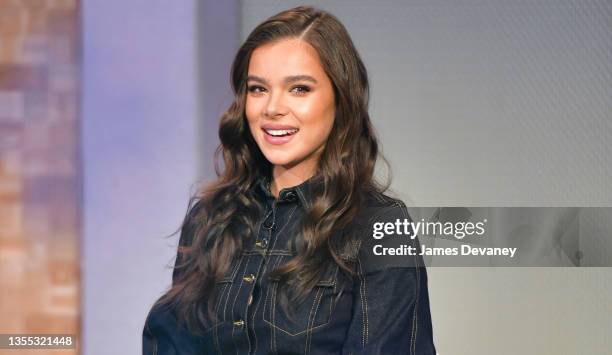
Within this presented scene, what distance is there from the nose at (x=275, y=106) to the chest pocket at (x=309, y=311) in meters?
0.32

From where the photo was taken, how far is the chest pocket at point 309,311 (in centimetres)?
163

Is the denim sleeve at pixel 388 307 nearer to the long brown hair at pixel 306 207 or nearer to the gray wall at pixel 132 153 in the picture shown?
the long brown hair at pixel 306 207

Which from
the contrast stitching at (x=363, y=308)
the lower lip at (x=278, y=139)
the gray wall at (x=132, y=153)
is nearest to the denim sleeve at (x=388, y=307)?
the contrast stitching at (x=363, y=308)

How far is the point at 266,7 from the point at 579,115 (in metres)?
0.93

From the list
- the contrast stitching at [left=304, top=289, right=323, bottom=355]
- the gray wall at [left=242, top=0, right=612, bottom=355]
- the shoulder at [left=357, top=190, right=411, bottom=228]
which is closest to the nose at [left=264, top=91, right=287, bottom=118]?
the shoulder at [left=357, top=190, right=411, bottom=228]

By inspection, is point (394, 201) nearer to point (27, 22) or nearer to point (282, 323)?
point (282, 323)

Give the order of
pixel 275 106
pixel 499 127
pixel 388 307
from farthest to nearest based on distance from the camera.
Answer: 1. pixel 499 127
2. pixel 275 106
3. pixel 388 307

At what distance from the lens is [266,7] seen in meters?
2.58

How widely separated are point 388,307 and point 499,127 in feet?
3.41

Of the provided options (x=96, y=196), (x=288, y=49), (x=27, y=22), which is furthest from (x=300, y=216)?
(x=27, y=22)

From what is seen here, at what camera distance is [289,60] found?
1.72 metres

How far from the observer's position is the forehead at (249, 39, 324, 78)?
172cm

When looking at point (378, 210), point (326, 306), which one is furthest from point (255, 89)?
point (326, 306)

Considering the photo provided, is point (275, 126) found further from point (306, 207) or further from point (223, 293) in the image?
point (223, 293)
